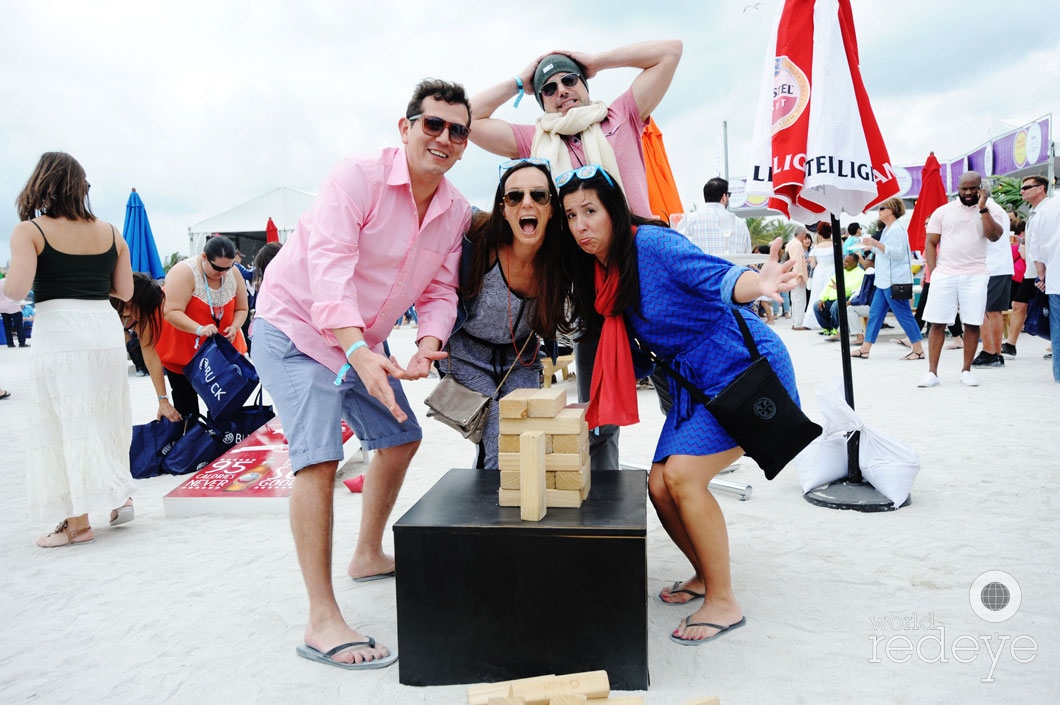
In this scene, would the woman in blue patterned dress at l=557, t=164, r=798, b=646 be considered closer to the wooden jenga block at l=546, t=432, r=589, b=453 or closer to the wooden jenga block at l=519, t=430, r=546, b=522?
→ the wooden jenga block at l=546, t=432, r=589, b=453

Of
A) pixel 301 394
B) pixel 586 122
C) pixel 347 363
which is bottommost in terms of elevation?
pixel 301 394

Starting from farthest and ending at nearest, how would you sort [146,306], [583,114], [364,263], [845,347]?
[146,306]
[845,347]
[583,114]
[364,263]

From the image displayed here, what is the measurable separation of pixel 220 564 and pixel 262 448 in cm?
174

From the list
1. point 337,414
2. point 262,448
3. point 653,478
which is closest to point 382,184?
point 337,414

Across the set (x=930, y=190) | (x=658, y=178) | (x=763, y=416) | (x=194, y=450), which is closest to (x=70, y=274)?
(x=194, y=450)

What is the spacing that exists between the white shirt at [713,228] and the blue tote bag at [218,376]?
13.4 feet

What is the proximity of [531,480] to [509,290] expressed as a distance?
968 mm

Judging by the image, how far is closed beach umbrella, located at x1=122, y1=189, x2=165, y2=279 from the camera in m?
9.27

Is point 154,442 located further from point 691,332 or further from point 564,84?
point 691,332

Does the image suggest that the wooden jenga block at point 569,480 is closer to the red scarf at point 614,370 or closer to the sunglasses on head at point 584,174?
the red scarf at point 614,370

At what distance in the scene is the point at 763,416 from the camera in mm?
2635

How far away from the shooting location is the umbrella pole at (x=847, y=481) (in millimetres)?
3979

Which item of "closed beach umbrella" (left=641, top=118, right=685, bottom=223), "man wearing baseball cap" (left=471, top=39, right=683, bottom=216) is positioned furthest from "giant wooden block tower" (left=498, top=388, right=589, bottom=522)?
"closed beach umbrella" (left=641, top=118, right=685, bottom=223)

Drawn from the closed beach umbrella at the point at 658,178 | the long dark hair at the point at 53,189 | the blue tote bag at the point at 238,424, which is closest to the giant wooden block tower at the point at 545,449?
the closed beach umbrella at the point at 658,178
